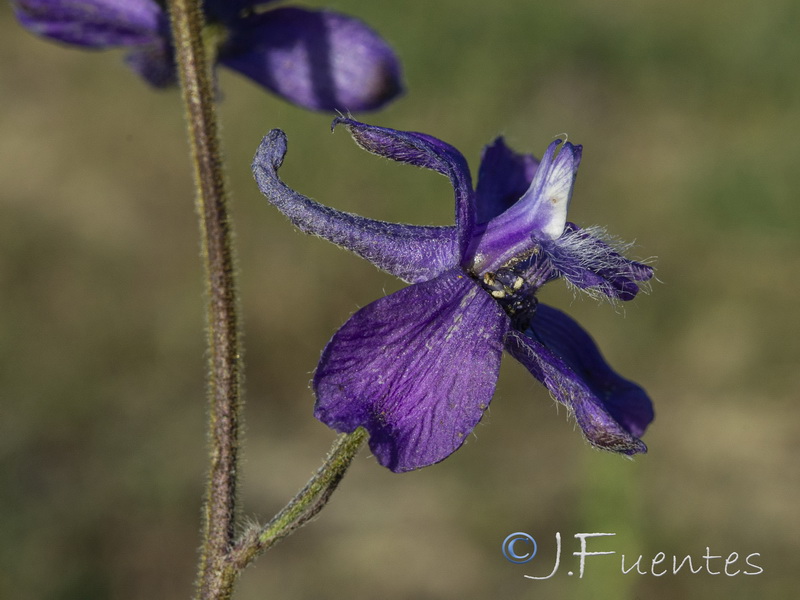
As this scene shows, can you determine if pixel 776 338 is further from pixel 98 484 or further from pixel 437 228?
pixel 437 228

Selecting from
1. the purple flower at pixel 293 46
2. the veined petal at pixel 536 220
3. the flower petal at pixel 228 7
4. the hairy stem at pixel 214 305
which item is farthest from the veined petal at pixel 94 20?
the veined petal at pixel 536 220

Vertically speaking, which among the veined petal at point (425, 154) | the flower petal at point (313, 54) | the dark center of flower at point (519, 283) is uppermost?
the veined petal at point (425, 154)

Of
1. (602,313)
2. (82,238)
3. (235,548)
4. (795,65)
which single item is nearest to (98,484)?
(82,238)

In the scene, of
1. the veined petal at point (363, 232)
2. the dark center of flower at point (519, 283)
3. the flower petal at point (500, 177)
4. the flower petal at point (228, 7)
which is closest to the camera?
the veined petal at point (363, 232)

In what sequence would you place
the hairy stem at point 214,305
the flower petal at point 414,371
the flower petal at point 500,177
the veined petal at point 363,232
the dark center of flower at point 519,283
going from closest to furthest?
1. the flower petal at point 414,371
2. the veined petal at point 363,232
3. the dark center of flower at point 519,283
4. the hairy stem at point 214,305
5. the flower petal at point 500,177

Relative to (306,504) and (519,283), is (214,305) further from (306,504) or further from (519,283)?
(519,283)

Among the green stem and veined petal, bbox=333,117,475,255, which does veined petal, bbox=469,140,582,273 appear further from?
the green stem

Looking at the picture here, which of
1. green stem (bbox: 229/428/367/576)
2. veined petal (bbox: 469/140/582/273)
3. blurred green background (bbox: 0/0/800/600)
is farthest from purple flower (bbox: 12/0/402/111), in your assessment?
blurred green background (bbox: 0/0/800/600)

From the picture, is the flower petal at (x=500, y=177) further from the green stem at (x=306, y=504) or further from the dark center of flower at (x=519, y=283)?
the green stem at (x=306, y=504)
